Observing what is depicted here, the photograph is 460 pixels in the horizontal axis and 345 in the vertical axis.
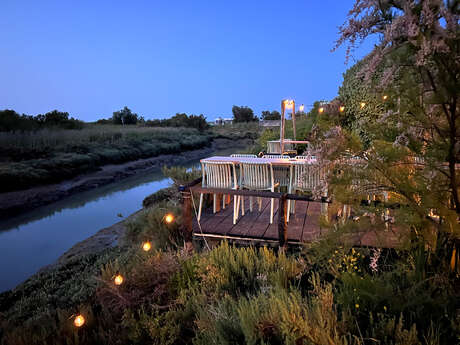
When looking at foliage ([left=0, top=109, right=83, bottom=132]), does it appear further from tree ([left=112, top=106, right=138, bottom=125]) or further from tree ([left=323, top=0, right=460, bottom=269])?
tree ([left=323, top=0, right=460, bottom=269])

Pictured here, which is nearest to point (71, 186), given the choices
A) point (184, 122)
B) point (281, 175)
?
point (281, 175)

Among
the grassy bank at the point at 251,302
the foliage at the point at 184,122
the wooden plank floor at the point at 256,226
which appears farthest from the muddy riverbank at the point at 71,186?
the foliage at the point at 184,122

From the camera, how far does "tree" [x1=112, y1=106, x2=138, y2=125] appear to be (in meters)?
41.8

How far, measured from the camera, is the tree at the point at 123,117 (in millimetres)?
41812

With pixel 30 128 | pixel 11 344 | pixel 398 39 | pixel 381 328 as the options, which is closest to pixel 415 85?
pixel 398 39

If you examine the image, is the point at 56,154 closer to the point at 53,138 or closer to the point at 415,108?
the point at 53,138

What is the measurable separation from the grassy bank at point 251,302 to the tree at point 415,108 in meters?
0.44

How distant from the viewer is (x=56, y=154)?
1368 centimetres

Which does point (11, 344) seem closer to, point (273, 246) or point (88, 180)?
point (273, 246)

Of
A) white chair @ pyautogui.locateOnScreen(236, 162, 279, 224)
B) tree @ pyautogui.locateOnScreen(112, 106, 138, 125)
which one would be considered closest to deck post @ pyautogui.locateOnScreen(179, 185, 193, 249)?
white chair @ pyautogui.locateOnScreen(236, 162, 279, 224)

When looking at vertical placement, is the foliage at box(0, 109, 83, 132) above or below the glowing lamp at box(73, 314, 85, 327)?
above

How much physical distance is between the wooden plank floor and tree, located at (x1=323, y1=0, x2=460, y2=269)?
1.75 m

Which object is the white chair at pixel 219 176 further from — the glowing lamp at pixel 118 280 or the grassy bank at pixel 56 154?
the grassy bank at pixel 56 154

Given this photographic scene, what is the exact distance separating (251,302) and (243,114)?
48983 mm
